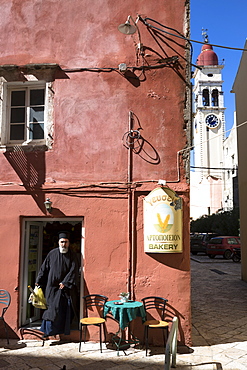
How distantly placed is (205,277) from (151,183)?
10.1 meters

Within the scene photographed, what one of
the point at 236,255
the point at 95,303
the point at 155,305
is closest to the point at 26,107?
the point at 95,303

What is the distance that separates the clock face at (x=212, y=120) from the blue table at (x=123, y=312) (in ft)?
189

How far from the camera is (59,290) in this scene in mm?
7004

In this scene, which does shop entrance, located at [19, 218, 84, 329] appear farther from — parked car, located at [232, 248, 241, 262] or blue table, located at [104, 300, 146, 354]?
parked car, located at [232, 248, 241, 262]

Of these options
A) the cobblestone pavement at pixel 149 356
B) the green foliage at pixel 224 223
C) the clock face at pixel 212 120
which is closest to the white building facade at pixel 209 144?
the clock face at pixel 212 120

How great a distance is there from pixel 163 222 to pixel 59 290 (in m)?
2.22

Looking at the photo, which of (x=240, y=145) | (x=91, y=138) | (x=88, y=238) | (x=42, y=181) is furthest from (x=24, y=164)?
(x=240, y=145)

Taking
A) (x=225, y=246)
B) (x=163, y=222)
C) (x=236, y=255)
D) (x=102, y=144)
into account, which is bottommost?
(x=236, y=255)

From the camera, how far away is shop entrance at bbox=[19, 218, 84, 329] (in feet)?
24.3

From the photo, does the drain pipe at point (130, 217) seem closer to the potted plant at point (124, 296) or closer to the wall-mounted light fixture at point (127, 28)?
→ the potted plant at point (124, 296)

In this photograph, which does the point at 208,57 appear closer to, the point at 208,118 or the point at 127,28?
the point at 208,118

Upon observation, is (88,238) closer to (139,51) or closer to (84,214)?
(84,214)

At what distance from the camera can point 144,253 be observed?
23.3 ft

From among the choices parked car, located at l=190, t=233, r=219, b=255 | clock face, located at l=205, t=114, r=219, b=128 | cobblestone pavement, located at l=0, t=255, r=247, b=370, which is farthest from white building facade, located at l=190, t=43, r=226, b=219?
cobblestone pavement, located at l=0, t=255, r=247, b=370
